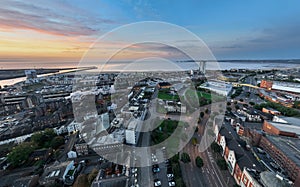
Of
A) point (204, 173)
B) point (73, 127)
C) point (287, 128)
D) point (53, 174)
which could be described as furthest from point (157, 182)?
point (287, 128)

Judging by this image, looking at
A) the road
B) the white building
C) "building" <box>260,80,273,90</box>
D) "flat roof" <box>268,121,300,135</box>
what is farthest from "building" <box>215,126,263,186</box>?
"building" <box>260,80,273,90</box>

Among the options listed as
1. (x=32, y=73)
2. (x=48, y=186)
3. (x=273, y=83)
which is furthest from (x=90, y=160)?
(x=32, y=73)

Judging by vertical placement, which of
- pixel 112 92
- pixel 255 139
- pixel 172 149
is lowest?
pixel 172 149

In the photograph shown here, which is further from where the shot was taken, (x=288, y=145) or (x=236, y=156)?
(x=288, y=145)

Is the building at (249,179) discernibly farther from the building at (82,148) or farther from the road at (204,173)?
the building at (82,148)

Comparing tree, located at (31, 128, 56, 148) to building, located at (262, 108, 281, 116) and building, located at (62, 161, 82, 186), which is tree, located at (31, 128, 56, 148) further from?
building, located at (262, 108, 281, 116)

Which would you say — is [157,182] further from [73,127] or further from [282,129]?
[282,129]

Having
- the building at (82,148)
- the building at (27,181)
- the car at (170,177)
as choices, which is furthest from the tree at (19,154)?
the car at (170,177)

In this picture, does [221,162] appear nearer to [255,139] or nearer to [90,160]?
[255,139]
